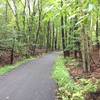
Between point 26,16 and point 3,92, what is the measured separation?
29802 millimetres

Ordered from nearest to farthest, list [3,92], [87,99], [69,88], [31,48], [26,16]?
[87,99]
[69,88]
[3,92]
[31,48]
[26,16]

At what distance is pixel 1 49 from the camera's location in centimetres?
2481

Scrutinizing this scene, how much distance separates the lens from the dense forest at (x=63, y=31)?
6.50 ft

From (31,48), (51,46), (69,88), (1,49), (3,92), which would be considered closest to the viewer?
(69,88)

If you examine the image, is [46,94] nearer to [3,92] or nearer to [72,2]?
[3,92]

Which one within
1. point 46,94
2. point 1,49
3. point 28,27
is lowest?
point 46,94

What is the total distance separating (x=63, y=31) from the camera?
3022 centimetres

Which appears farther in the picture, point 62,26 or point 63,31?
point 63,31

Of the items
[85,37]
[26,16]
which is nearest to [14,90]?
[85,37]

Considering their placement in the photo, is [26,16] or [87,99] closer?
[87,99]

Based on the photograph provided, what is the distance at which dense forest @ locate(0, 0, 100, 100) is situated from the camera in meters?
1.98

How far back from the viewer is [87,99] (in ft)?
29.6

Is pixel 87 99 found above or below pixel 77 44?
below

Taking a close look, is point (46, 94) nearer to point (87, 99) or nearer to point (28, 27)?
point (87, 99)
